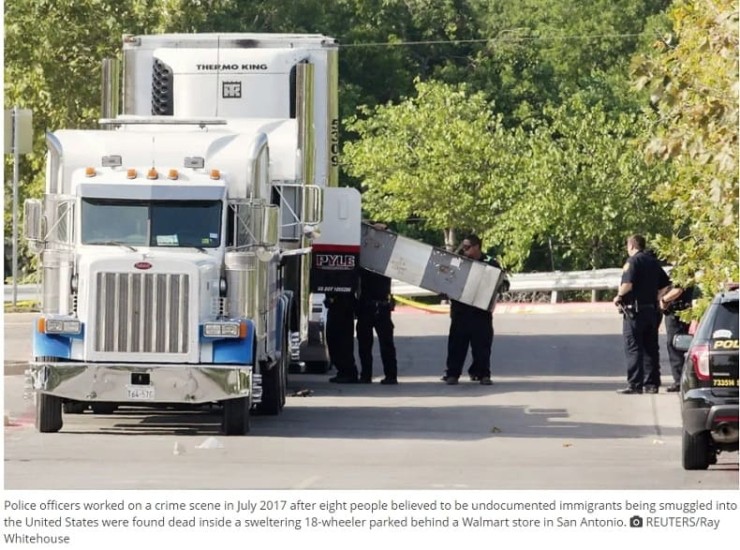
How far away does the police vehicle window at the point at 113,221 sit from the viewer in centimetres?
1764

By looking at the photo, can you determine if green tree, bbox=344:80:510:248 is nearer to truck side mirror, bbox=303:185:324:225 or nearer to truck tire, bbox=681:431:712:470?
truck side mirror, bbox=303:185:324:225

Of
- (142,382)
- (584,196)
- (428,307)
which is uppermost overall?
(584,196)

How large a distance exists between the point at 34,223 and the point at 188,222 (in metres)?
1.49

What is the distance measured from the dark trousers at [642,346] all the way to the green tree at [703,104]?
3517 millimetres

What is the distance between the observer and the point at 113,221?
17.7 metres

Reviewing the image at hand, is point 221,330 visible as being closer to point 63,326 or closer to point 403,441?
point 63,326

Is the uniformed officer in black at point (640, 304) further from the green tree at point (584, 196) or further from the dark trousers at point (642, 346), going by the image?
the green tree at point (584, 196)

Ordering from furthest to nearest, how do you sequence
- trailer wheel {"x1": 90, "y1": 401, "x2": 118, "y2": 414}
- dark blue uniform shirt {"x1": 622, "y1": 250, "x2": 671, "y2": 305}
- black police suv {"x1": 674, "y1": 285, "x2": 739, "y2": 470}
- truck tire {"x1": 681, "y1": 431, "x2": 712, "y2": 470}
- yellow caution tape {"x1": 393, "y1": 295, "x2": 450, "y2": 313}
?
yellow caution tape {"x1": 393, "y1": 295, "x2": 450, "y2": 313}
dark blue uniform shirt {"x1": 622, "y1": 250, "x2": 671, "y2": 305}
trailer wheel {"x1": 90, "y1": 401, "x2": 118, "y2": 414}
truck tire {"x1": 681, "y1": 431, "x2": 712, "y2": 470}
black police suv {"x1": 674, "y1": 285, "x2": 739, "y2": 470}

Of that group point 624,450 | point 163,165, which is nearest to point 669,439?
point 624,450

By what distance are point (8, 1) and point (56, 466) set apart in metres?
19.2

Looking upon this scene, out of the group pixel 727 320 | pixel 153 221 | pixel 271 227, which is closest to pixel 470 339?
pixel 271 227

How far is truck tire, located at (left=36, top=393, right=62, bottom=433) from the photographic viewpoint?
1747 cm

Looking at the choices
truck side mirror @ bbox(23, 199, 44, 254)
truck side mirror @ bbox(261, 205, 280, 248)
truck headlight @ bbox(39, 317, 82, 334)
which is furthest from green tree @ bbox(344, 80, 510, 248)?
truck headlight @ bbox(39, 317, 82, 334)

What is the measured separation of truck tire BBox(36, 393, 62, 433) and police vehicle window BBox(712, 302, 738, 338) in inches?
261
